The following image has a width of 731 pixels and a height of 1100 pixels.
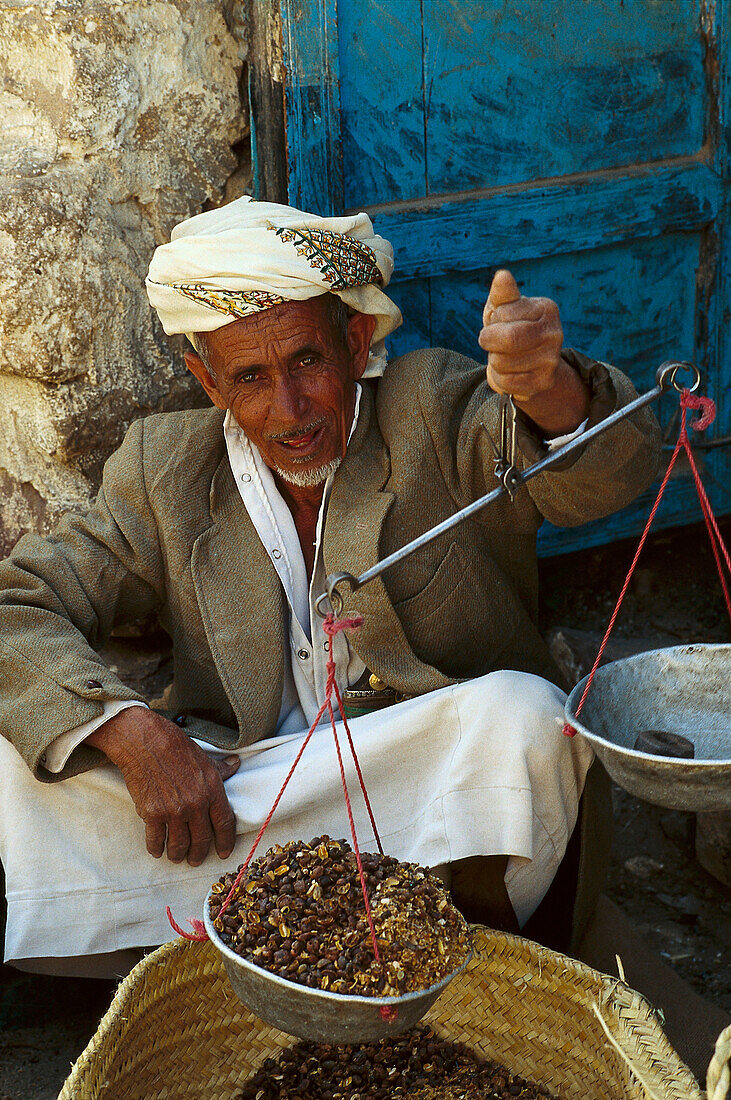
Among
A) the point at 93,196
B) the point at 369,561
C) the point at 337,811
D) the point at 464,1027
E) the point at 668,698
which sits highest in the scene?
the point at 93,196

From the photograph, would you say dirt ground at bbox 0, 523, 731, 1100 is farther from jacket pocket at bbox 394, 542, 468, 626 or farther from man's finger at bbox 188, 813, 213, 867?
jacket pocket at bbox 394, 542, 468, 626

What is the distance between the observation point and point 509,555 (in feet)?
8.85

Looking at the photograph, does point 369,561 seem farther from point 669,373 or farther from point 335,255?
point 669,373

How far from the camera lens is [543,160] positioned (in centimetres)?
324

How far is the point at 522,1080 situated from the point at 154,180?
2330 millimetres

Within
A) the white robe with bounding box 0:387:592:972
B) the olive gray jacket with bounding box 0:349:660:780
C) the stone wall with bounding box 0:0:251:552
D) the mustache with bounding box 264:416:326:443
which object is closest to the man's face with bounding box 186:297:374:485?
the mustache with bounding box 264:416:326:443

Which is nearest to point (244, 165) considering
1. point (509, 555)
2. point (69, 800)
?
point (509, 555)

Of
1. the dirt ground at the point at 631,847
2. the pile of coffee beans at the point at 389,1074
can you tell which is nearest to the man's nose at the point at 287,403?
the dirt ground at the point at 631,847

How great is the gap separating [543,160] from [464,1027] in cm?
232

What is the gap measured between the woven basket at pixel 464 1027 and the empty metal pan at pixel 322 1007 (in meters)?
0.37

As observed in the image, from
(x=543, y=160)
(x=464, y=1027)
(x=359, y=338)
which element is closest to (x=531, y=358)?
(x=359, y=338)

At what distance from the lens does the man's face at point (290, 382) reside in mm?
2453

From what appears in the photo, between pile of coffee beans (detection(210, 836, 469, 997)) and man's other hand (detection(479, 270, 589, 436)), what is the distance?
87 centimetres

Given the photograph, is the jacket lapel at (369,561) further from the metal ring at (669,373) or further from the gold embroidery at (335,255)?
the metal ring at (669,373)
